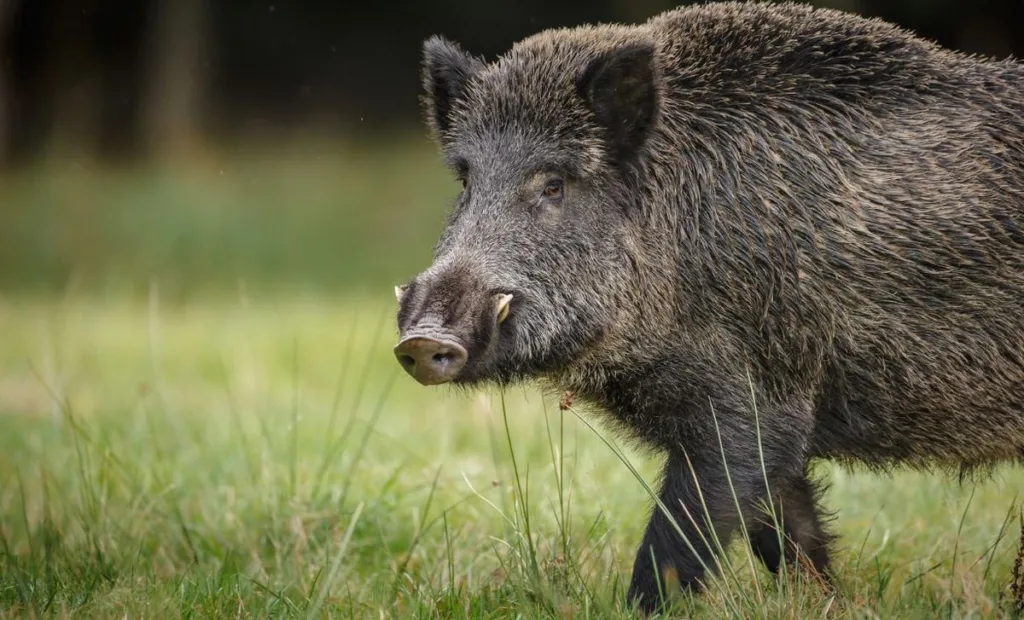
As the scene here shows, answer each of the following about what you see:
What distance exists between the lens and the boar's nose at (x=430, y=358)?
2965mm

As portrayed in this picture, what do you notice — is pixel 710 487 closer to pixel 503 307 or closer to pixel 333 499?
pixel 503 307

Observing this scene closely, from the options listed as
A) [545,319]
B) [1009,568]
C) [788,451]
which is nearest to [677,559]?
[788,451]

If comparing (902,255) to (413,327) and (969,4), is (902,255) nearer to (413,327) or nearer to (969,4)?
(413,327)

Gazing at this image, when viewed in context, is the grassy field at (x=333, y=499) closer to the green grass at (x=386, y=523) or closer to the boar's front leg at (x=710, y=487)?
the green grass at (x=386, y=523)

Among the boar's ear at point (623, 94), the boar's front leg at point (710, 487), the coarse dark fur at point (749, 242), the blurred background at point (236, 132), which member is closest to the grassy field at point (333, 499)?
the boar's front leg at point (710, 487)

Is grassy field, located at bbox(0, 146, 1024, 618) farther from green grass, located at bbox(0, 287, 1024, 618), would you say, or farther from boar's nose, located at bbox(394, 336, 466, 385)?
boar's nose, located at bbox(394, 336, 466, 385)

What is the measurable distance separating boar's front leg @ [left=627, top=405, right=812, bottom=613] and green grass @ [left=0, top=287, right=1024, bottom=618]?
0.42 ft

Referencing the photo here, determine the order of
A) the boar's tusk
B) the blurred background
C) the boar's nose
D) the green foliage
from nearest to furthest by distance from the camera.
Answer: the boar's nose < the boar's tusk < the green foliage < the blurred background

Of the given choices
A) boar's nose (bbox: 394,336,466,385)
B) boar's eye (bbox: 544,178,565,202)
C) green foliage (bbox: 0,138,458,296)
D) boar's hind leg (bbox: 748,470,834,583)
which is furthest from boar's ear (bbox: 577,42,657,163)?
green foliage (bbox: 0,138,458,296)

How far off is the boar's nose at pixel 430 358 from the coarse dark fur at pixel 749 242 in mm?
381

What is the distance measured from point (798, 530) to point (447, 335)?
156 centimetres

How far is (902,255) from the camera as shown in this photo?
363 cm

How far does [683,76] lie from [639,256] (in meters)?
0.59

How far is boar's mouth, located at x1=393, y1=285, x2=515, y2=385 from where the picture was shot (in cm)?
298
